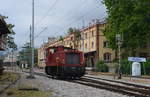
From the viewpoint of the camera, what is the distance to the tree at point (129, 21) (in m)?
57.8

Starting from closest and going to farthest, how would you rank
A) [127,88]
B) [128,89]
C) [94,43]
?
[128,89] → [127,88] → [94,43]

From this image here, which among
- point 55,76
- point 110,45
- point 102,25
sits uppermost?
point 102,25

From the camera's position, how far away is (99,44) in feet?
269

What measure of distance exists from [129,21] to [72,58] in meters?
24.8

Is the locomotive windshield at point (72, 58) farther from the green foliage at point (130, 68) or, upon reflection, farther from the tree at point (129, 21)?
the tree at point (129, 21)

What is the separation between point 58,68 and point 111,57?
152ft

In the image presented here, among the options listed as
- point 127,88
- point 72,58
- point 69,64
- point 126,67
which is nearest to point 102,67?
point 126,67

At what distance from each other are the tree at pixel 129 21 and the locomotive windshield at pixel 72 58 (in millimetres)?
22288

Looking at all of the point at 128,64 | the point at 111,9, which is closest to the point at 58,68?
the point at 128,64

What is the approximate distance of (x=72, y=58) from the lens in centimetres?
3694

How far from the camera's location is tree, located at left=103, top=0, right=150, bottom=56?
57.8 meters

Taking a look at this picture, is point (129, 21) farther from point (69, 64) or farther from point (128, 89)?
point (128, 89)

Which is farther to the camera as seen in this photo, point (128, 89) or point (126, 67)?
point (126, 67)

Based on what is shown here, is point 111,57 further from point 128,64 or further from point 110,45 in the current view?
point 128,64
